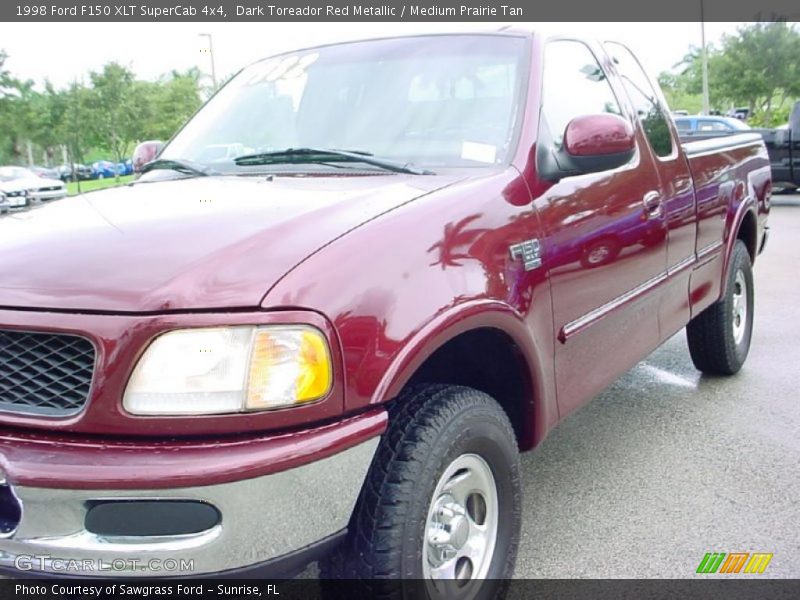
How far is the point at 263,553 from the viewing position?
1.85 meters

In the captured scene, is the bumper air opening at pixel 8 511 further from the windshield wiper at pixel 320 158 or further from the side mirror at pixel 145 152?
the side mirror at pixel 145 152

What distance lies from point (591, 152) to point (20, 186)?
25584 mm

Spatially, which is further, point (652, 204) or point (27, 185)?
point (27, 185)

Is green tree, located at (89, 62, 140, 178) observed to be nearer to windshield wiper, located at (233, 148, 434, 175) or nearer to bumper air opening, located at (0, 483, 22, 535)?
windshield wiper, located at (233, 148, 434, 175)

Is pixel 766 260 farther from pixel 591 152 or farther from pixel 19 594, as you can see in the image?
pixel 19 594

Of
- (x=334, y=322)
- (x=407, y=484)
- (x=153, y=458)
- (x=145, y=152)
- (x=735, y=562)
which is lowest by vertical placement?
(x=735, y=562)

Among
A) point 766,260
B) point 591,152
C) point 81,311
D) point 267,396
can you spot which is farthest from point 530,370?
point 766,260

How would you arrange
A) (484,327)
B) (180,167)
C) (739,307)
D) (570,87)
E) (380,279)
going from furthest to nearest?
(739,307) < (570,87) < (180,167) < (484,327) < (380,279)

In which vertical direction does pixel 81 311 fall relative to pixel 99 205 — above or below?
below

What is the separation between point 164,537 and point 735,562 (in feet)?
6.73

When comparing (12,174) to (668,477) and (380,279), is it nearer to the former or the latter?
(668,477)

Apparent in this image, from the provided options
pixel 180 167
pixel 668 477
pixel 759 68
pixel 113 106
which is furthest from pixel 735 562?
pixel 759 68

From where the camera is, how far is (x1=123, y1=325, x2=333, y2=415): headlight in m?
1.84

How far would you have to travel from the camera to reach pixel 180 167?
3213mm
